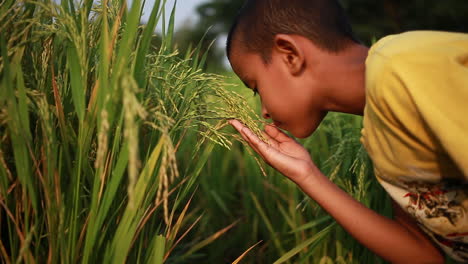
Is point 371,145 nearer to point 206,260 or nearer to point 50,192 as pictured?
point 50,192

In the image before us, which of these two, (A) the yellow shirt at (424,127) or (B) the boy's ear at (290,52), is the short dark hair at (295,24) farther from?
(A) the yellow shirt at (424,127)

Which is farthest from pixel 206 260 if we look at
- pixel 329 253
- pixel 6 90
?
pixel 6 90

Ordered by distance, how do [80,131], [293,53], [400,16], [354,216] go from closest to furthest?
[80,131] < [354,216] < [293,53] < [400,16]

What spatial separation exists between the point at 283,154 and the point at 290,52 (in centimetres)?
33

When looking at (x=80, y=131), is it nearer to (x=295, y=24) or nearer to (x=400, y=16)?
(x=295, y=24)

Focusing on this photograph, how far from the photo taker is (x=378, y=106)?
117 centimetres

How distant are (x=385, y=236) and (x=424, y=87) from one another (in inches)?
20.7

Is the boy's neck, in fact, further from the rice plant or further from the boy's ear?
the rice plant

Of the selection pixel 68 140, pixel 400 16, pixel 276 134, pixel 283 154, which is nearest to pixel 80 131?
pixel 68 140

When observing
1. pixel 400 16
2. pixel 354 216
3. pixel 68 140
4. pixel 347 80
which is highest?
pixel 400 16

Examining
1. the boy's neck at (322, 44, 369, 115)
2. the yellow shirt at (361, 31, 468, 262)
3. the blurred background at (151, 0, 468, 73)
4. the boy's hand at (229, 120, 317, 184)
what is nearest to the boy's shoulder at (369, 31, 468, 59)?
the yellow shirt at (361, 31, 468, 262)

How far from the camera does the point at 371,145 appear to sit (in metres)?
1.28

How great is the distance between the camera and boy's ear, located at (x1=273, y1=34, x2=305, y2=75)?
142cm

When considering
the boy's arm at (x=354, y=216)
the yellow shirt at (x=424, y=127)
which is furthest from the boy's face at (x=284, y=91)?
the yellow shirt at (x=424, y=127)
